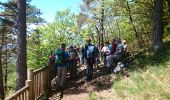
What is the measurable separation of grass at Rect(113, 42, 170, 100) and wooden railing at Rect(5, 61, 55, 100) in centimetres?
267

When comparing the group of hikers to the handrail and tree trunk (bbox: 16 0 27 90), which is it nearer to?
tree trunk (bbox: 16 0 27 90)

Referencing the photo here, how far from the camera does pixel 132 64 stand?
15.7 metres

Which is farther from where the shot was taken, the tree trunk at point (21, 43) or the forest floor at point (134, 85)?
the tree trunk at point (21, 43)

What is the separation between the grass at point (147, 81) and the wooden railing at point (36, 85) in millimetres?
2667

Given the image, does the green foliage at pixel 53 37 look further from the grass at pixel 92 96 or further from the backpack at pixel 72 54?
the grass at pixel 92 96

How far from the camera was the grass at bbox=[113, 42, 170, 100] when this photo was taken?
10.8m

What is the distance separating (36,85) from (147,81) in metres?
3.76

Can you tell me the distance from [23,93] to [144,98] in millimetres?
3624

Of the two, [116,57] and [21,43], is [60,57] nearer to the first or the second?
[21,43]

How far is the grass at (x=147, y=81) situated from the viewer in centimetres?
1077

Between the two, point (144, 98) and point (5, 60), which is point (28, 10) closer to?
point (5, 60)

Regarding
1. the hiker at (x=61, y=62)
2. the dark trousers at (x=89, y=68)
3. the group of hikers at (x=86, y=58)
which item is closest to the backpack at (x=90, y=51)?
the group of hikers at (x=86, y=58)

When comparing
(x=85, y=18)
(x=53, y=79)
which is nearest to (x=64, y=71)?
(x=53, y=79)

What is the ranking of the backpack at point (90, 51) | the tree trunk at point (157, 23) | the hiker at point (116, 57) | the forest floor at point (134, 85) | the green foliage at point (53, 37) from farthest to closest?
the green foliage at point (53, 37)
the tree trunk at point (157, 23)
the hiker at point (116, 57)
the backpack at point (90, 51)
the forest floor at point (134, 85)
